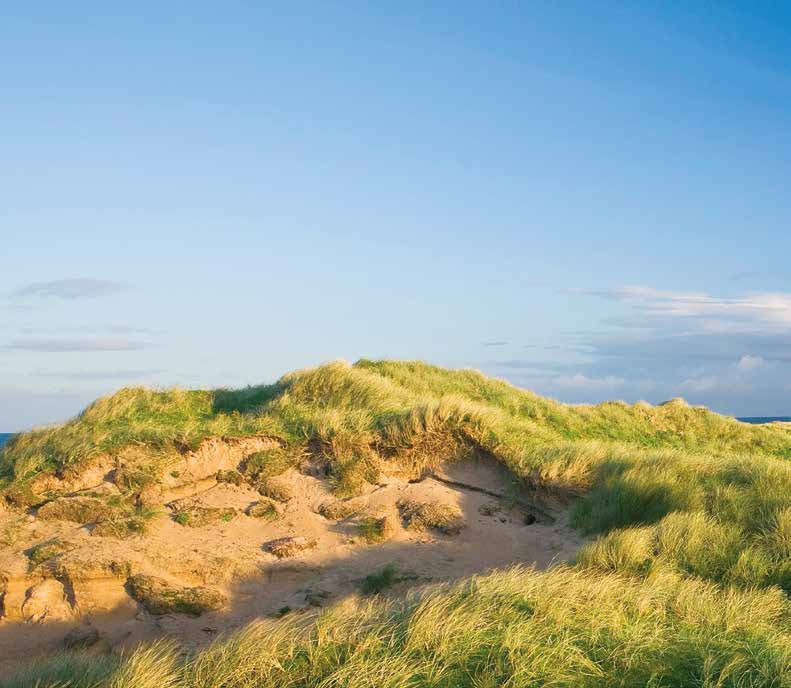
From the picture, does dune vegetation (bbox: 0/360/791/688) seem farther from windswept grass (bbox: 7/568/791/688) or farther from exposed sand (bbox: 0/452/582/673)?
exposed sand (bbox: 0/452/582/673)

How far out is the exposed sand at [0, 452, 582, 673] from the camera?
383 inches

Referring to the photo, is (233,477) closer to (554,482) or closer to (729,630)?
(554,482)

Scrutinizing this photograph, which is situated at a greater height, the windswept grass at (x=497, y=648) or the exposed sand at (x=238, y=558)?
the windswept grass at (x=497, y=648)

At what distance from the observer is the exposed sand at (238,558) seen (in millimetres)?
9719

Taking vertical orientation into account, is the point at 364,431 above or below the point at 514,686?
above

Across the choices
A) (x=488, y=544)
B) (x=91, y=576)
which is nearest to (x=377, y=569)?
(x=488, y=544)

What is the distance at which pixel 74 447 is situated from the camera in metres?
12.7

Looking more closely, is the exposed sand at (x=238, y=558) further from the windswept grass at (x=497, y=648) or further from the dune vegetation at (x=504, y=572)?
the windswept grass at (x=497, y=648)

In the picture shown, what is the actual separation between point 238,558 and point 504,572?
4.52 m

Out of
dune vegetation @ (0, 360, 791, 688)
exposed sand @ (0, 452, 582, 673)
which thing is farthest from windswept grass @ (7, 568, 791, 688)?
exposed sand @ (0, 452, 582, 673)

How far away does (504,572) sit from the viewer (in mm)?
7535

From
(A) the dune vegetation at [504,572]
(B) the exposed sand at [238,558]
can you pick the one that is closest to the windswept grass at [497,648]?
(A) the dune vegetation at [504,572]

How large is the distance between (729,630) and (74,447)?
10192 mm

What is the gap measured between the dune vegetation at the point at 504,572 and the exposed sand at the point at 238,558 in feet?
1.82
